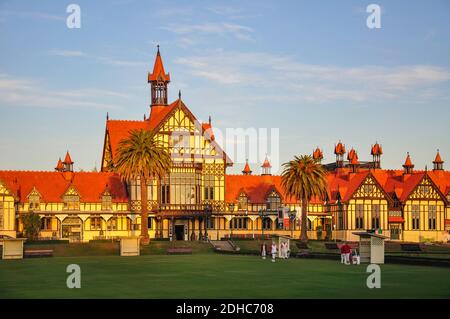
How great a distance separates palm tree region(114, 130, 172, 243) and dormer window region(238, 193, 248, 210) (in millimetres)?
22796

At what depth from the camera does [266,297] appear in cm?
3503

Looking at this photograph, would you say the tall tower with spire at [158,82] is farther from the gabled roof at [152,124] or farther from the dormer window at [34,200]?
the dormer window at [34,200]

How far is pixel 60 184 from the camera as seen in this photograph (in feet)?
357

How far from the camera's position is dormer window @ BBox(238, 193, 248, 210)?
115438 mm

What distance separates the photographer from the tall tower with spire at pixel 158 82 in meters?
114

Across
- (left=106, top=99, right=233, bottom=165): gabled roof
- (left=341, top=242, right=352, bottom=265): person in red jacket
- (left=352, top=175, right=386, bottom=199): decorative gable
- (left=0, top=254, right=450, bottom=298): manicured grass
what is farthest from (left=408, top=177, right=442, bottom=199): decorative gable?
(left=0, top=254, right=450, bottom=298): manicured grass

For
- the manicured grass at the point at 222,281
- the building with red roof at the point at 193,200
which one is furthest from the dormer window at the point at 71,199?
the manicured grass at the point at 222,281

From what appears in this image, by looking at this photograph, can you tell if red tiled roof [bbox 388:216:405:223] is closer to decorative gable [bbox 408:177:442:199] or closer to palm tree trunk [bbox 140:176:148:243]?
decorative gable [bbox 408:177:442:199]

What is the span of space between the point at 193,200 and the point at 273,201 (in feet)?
44.9

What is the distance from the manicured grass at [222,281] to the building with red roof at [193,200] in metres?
49.8
